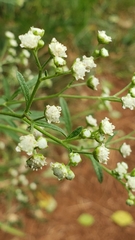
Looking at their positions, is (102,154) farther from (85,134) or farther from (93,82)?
(93,82)

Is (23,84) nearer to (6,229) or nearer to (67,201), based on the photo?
(6,229)

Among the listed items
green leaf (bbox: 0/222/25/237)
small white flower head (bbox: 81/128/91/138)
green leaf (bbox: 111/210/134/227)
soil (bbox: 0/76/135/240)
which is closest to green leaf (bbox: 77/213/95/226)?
soil (bbox: 0/76/135/240)

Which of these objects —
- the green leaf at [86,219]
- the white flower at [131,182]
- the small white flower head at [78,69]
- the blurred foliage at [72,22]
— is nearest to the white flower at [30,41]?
the small white flower head at [78,69]

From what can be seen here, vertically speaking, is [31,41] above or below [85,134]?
above

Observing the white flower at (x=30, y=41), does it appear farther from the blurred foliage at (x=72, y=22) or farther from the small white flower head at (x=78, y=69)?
the blurred foliage at (x=72, y=22)

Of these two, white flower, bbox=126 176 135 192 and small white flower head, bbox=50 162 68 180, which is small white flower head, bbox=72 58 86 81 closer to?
small white flower head, bbox=50 162 68 180

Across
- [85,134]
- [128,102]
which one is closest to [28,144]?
[85,134]
